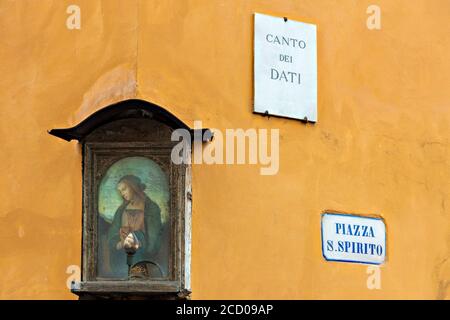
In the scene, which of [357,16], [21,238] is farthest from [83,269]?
[357,16]

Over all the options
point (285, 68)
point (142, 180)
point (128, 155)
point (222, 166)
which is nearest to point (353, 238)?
point (222, 166)

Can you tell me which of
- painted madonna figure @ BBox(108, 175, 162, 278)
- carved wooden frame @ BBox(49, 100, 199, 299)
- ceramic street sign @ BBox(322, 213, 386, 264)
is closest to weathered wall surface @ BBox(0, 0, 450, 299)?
ceramic street sign @ BBox(322, 213, 386, 264)

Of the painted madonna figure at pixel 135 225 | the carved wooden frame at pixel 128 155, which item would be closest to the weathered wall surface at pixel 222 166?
the carved wooden frame at pixel 128 155

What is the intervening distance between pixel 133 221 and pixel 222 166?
0.73m

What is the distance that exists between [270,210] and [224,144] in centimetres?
53

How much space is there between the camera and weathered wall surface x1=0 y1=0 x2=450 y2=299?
428 inches

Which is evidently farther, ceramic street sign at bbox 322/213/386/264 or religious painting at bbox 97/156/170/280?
ceramic street sign at bbox 322/213/386/264

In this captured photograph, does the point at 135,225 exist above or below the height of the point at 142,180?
below

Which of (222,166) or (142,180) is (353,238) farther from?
(142,180)

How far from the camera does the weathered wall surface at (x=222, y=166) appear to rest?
1087 cm

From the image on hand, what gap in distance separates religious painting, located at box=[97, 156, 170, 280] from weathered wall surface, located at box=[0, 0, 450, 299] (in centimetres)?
28

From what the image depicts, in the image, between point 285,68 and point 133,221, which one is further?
point 285,68

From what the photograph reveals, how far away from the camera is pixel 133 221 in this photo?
1062 centimetres

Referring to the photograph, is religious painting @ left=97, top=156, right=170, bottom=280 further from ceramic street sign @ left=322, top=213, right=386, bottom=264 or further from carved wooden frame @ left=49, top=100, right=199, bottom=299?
ceramic street sign @ left=322, top=213, right=386, bottom=264
